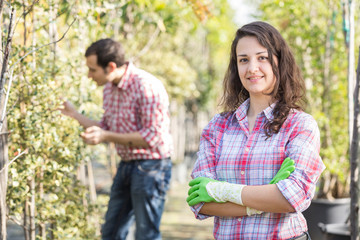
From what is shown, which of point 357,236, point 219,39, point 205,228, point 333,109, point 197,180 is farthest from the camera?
point 219,39

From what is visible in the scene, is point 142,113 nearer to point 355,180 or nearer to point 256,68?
point 355,180

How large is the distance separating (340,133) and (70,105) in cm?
320

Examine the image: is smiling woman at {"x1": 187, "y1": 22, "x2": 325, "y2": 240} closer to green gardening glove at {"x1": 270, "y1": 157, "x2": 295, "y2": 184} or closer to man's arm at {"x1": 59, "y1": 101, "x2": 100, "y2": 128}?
green gardening glove at {"x1": 270, "y1": 157, "x2": 295, "y2": 184}

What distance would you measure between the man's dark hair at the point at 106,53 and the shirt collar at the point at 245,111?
176 cm

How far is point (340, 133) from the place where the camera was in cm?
539

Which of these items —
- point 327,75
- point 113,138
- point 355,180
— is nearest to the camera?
point 355,180

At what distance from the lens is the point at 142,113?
3.61 meters

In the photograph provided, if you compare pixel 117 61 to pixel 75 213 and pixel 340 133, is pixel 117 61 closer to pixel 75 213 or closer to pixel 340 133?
pixel 75 213

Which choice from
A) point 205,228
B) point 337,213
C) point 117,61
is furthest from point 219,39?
point 117,61

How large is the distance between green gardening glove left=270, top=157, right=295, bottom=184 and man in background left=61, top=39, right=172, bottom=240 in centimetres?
179

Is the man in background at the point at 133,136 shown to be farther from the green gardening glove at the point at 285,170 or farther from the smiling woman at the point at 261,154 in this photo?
the green gardening glove at the point at 285,170

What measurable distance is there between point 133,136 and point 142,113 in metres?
0.19

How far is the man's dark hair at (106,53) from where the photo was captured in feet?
12.2

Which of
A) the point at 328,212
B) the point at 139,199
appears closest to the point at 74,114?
the point at 139,199
